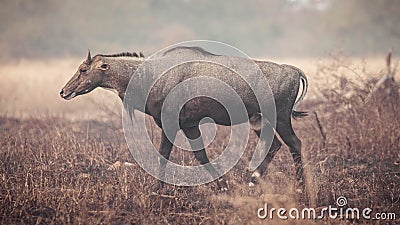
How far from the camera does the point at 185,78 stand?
6.73 m

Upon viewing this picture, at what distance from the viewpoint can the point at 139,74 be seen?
6734 mm

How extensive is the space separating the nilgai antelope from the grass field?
18.8 inches

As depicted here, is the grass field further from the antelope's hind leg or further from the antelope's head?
the antelope's head

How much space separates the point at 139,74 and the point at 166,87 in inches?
15.5

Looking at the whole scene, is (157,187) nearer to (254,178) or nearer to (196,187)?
(196,187)

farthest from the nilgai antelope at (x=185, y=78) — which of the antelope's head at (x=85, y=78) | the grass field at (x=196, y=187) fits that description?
the grass field at (x=196, y=187)

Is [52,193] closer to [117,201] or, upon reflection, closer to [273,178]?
[117,201]

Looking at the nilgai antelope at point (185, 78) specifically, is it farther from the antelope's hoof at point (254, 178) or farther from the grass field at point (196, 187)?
the grass field at point (196, 187)

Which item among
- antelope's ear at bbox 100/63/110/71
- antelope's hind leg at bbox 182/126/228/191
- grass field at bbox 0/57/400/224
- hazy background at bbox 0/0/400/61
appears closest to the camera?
grass field at bbox 0/57/400/224

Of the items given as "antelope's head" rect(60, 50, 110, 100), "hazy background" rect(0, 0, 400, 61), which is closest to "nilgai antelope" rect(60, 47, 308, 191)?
"antelope's head" rect(60, 50, 110, 100)

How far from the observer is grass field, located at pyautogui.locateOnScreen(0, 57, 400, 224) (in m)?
5.58

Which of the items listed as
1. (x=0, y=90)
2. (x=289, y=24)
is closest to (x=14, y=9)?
(x=0, y=90)

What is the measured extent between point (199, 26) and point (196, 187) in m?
31.1

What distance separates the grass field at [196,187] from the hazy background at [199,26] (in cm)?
1464
